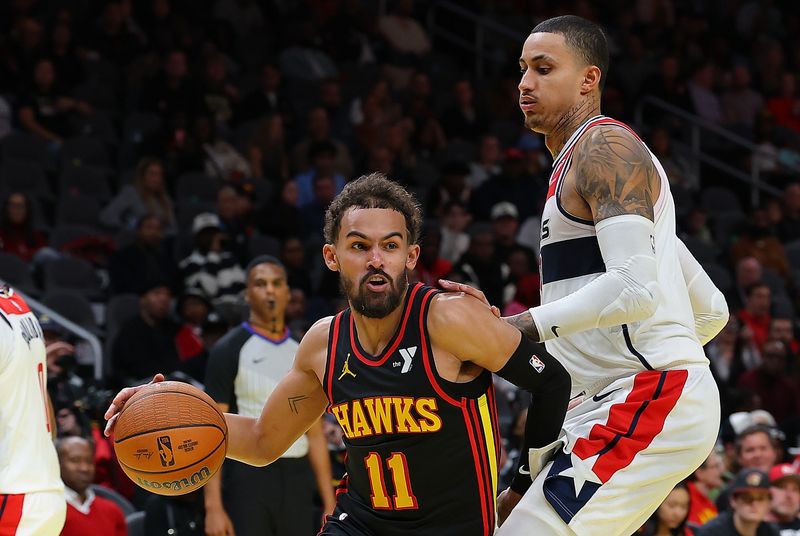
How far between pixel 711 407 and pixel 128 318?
7.19 metres

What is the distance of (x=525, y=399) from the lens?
9891 mm

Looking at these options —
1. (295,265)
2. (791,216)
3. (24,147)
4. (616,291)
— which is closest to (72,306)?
(295,265)

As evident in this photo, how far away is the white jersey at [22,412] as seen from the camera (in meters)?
5.06

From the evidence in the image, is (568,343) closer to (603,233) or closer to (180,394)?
(603,233)

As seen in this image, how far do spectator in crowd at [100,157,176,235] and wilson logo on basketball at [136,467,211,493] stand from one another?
793cm

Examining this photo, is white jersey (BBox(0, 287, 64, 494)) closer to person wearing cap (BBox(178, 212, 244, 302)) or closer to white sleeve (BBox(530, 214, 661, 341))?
white sleeve (BBox(530, 214, 661, 341))

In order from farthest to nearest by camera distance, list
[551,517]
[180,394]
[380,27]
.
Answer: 1. [380,27]
2. [180,394]
3. [551,517]

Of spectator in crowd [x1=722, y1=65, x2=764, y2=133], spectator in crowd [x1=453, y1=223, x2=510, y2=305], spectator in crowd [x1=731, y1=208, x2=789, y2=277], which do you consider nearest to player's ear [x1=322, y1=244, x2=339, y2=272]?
spectator in crowd [x1=453, y1=223, x2=510, y2=305]

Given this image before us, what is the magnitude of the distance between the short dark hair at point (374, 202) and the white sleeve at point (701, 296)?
925 mm

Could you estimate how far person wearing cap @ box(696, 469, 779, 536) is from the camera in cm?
779

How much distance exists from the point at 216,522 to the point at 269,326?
1.31m

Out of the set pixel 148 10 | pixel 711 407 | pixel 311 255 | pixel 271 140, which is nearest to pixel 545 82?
pixel 711 407

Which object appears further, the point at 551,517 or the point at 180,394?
the point at 180,394

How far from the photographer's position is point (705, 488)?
9.45m
